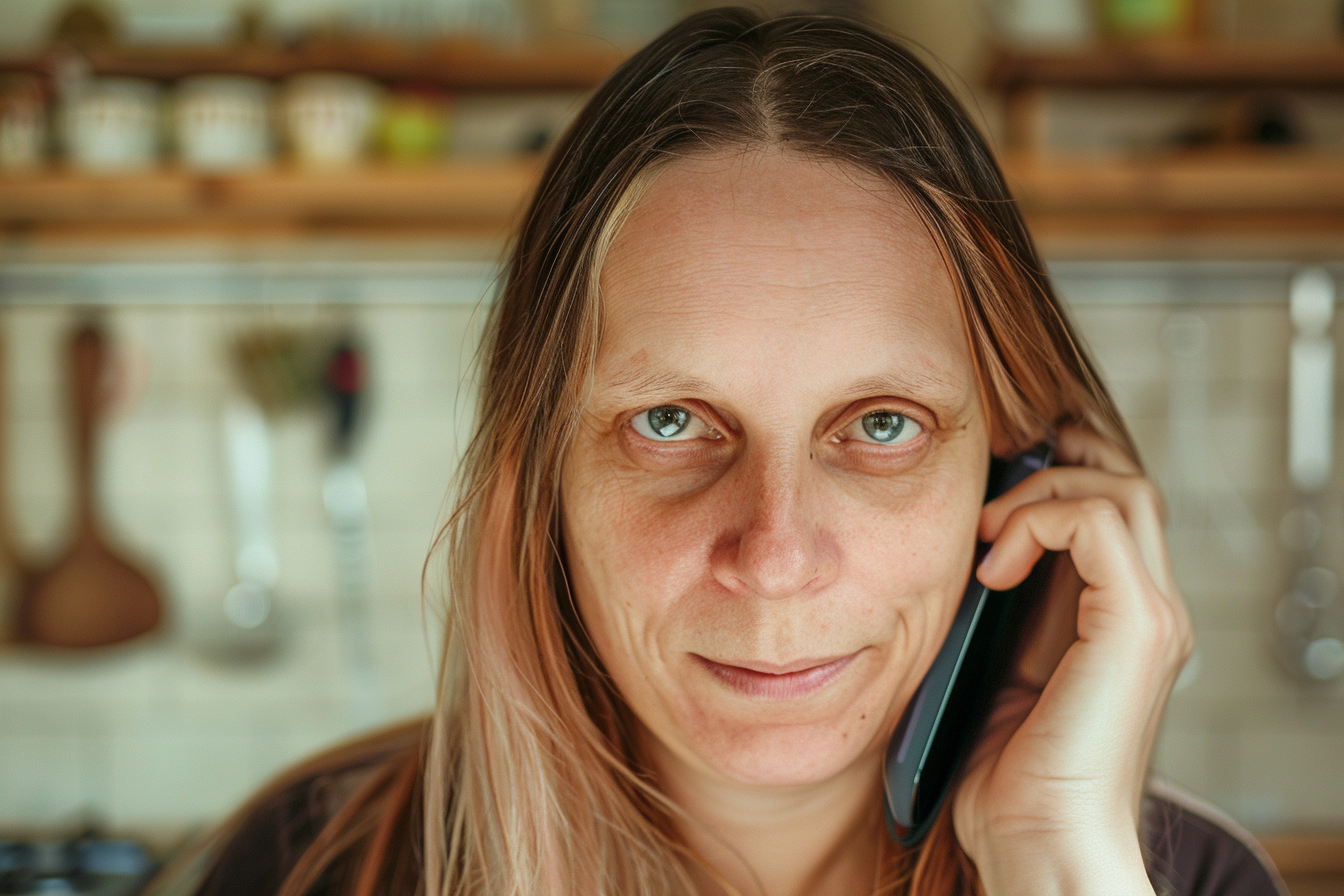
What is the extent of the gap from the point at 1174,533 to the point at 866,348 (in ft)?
4.95

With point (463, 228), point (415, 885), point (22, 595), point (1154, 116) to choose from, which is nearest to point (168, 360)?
point (22, 595)

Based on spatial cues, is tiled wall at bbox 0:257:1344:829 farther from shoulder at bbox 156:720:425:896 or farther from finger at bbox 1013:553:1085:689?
finger at bbox 1013:553:1085:689

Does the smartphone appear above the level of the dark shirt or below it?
above

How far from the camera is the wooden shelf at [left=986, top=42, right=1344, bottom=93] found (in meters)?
1.65

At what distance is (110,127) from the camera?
164 centimetres

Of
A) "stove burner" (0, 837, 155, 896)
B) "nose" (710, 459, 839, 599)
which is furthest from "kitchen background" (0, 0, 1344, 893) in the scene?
"nose" (710, 459, 839, 599)

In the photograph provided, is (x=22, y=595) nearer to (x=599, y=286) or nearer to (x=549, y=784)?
(x=549, y=784)

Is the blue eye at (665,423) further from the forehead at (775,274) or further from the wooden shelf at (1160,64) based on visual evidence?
the wooden shelf at (1160,64)

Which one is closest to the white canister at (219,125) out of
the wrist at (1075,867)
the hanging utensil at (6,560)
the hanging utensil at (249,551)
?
the hanging utensil at (249,551)

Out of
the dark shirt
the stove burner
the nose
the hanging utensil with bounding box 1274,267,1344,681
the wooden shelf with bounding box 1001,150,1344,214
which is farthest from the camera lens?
the hanging utensil with bounding box 1274,267,1344,681

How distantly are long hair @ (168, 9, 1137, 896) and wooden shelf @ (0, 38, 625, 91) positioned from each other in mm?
1050

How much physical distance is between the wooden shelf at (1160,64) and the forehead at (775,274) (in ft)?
3.72

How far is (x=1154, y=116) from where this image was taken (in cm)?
182

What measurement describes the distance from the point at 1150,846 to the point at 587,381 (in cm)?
59
